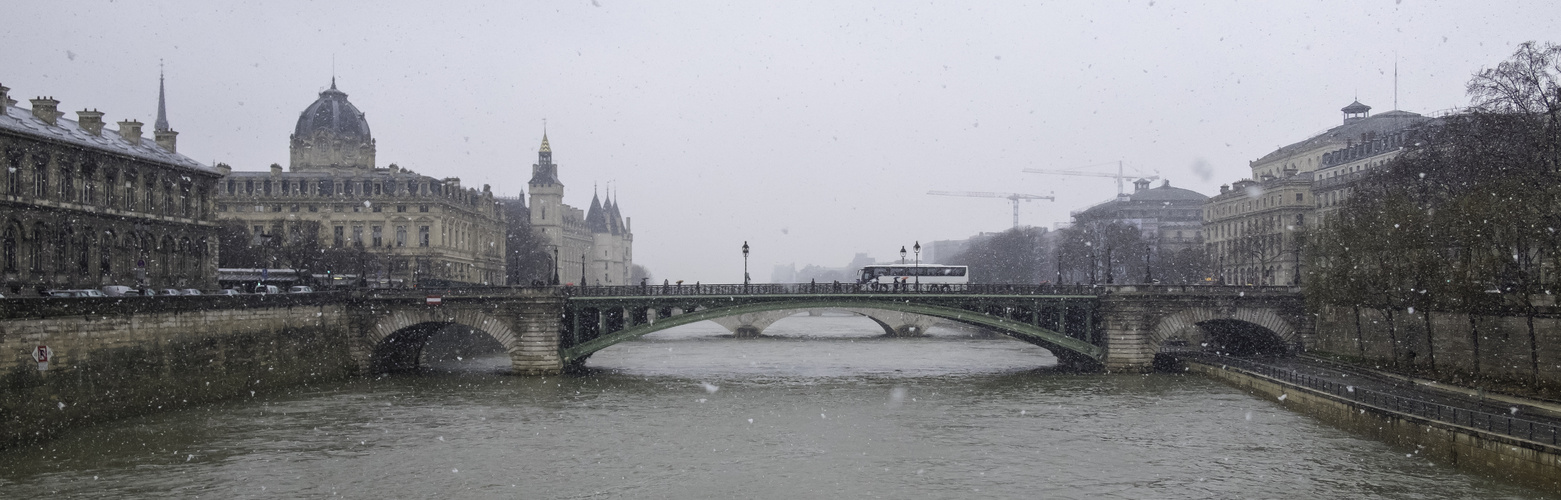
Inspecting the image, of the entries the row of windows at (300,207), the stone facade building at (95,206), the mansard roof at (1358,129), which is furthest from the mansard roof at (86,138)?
the mansard roof at (1358,129)

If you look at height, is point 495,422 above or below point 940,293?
below

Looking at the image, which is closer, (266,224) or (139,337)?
(139,337)

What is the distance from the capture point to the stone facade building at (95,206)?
51250 mm

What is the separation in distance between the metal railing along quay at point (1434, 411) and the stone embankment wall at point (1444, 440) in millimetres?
266

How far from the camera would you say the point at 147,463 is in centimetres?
3497

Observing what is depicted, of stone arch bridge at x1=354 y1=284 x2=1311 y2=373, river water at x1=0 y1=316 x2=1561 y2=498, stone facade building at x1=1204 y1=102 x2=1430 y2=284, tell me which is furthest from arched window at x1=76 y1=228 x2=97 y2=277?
stone facade building at x1=1204 y1=102 x2=1430 y2=284

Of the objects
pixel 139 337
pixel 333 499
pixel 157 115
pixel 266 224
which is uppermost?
pixel 157 115

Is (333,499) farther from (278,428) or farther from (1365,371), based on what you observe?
(1365,371)

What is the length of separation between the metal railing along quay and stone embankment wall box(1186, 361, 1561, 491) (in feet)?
0.87

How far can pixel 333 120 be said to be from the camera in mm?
118062

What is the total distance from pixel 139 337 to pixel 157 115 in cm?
8281

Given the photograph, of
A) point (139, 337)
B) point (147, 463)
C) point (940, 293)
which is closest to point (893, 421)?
point (940, 293)

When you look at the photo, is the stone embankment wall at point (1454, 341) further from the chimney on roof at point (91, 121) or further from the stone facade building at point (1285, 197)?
the chimney on roof at point (91, 121)

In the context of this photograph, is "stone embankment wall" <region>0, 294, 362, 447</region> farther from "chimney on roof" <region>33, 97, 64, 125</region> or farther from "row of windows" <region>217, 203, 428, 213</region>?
"row of windows" <region>217, 203, 428, 213</region>
